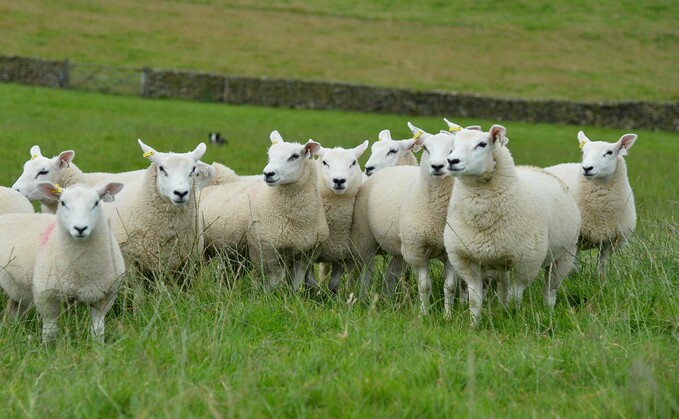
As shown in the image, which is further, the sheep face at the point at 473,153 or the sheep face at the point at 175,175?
the sheep face at the point at 175,175

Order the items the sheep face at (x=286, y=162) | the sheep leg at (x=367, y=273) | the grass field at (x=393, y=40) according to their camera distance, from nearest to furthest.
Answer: the sheep leg at (x=367, y=273) < the sheep face at (x=286, y=162) < the grass field at (x=393, y=40)

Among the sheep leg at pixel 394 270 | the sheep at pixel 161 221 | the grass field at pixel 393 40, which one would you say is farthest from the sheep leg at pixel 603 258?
the grass field at pixel 393 40

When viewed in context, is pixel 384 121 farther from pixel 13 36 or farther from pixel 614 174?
pixel 614 174

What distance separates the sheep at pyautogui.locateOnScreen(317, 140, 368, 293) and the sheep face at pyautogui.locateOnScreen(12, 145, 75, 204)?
88.3 inches

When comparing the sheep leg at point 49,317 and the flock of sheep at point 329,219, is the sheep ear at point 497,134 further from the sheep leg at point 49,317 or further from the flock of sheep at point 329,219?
the sheep leg at point 49,317

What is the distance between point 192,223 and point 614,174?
3.42 metres

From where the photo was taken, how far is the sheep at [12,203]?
721 centimetres

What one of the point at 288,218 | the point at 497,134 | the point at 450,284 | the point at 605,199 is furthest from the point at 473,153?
the point at 605,199

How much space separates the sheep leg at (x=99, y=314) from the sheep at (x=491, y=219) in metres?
2.20

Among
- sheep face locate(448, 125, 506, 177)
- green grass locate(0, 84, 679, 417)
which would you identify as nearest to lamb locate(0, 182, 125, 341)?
green grass locate(0, 84, 679, 417)

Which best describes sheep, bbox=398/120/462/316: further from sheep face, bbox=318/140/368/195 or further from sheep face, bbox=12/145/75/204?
sheep face, bbox=12/145/75/204

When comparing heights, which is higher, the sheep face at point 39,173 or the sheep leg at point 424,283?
the sheep face at point 39,173

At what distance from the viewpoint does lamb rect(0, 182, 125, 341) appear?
563cm

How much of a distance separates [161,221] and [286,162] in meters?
1.04
